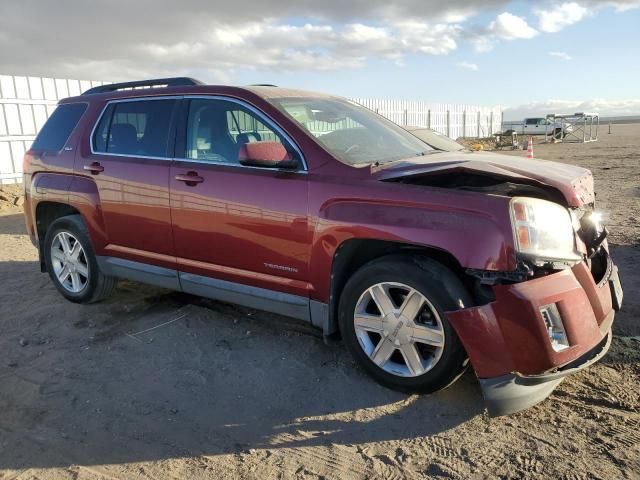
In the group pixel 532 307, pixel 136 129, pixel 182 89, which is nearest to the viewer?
pixel 532 307

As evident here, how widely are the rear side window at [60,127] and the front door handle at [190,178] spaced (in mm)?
1635

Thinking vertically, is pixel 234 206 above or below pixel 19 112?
below

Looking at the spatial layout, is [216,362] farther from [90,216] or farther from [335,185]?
[90,216]

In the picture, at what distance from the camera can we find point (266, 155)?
3271 mm

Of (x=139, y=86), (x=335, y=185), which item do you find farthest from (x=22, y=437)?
(x=139, y=86)

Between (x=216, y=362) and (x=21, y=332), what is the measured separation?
6.14ft

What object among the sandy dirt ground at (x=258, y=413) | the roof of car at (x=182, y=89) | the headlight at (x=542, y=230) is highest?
the roof of car at (x=182, y=89)

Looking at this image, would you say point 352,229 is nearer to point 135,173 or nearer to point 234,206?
point 234,206

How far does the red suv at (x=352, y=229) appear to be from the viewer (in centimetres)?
273

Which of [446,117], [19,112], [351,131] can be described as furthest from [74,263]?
[446,117]

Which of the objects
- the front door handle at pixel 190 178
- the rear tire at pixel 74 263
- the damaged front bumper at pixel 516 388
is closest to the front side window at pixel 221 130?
the front door handle at pixel 190 178

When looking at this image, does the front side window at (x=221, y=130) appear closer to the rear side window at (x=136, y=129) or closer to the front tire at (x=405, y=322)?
the rear side window at (x=136, y=129)

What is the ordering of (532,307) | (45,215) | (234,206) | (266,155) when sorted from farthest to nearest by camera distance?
(45,215)
(234,206)
(266,155)
(532,307)

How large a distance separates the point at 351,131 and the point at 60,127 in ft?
9.49
